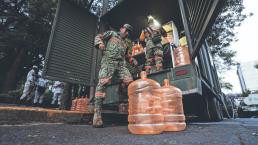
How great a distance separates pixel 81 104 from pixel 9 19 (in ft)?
35.1

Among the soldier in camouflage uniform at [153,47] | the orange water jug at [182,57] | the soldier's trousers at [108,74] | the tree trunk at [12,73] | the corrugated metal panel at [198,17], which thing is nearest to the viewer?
the corrugated metal panel at [198,17]

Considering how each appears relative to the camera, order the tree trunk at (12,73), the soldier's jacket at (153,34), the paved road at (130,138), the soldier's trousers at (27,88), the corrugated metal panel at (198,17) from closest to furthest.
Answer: the paved road at (130,138)
the corrugated metal panel at (198,17)
the soldier's jacket at (153,34)
the soldier's trousers at (27,88)
the tree trunk at (12,73)

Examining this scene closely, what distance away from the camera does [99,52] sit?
4.58 m

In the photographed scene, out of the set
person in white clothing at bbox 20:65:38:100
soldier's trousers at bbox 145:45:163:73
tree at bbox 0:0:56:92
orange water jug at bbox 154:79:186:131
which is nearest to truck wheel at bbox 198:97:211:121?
soldier's trousers at bbox 145:45:163:73

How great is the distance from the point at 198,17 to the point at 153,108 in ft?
5.40

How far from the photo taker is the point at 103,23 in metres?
5.06

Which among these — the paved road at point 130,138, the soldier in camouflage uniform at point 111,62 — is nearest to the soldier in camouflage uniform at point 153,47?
the soldier in camouflage uniform at point 111,62

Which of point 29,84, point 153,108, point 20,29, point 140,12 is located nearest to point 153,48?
point 140,12

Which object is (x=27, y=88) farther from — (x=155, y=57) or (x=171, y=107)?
(x=171, y=107)

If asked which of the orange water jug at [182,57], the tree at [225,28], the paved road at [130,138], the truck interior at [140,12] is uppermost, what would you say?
the tree at [225,28]

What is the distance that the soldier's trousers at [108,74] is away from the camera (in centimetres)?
312

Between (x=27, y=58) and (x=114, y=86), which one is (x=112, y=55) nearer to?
(x=114, y=86)

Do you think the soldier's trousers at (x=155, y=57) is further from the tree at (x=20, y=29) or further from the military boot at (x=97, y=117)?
the tree at (x=20, y=29)

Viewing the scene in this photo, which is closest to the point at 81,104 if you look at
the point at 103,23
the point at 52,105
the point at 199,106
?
the point at 52,105
